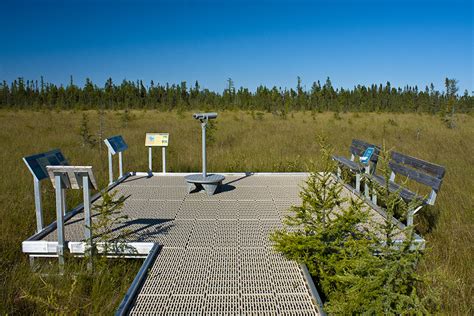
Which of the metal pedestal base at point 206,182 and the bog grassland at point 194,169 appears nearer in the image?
the bog grassland at point 194,169

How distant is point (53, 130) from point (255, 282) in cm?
1628

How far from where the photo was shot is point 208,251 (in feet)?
13.9

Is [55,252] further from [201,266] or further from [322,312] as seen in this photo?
[322,312]

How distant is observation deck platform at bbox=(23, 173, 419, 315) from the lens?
10.3ft

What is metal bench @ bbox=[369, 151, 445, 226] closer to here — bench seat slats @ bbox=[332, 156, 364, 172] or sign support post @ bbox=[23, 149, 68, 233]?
bench seat slats @ bbox=[332, 156, 364, 172]

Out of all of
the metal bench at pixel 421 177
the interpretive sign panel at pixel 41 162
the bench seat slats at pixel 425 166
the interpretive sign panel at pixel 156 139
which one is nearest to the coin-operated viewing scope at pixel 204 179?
the interpretive sign panel at pixel 156 139

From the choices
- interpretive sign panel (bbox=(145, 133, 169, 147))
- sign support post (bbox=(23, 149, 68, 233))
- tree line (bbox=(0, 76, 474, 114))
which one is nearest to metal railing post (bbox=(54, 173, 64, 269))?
sign support post (bbox=(23, 149, 68, 233))

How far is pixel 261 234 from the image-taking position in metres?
4.75

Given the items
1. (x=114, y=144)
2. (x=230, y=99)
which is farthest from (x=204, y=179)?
(x=230, y=99)

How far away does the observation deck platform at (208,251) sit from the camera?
3143 mm

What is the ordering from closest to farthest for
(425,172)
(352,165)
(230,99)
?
1. (425,172)
2. (352,165)
3. (230,99)

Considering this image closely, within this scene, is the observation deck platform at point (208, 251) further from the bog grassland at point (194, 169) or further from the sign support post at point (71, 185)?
the bog grassland at point (194, 169)

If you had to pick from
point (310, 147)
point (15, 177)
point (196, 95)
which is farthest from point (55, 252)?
point (196, 95)

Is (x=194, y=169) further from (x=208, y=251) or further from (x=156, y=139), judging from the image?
(x=208, y=251)
